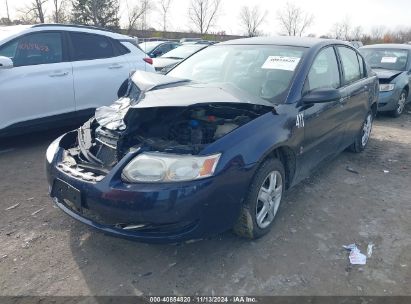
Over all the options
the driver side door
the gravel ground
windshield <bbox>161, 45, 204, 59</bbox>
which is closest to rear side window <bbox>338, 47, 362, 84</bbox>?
the driver side door

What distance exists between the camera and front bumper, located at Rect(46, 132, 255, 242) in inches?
97.3

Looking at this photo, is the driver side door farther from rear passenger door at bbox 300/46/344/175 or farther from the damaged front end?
the damaged front end

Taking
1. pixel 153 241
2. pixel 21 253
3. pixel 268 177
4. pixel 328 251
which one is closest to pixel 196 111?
pixel 268 177

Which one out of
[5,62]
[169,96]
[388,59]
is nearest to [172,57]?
[388,59]

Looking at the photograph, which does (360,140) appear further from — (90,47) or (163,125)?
(90,47)

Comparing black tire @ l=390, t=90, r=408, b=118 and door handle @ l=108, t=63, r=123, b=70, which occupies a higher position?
door handle @ l=108, t=63, r=123, b=70

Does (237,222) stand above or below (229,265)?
above

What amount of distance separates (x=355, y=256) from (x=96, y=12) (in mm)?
43405

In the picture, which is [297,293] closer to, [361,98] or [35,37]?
[361,98]

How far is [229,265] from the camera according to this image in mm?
2830

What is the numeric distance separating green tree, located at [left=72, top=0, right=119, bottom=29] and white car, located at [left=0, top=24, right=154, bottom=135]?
1488 inches

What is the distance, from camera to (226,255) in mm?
2951

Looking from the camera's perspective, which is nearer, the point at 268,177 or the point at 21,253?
the point at 21,253

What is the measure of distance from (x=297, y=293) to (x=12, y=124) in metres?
4.20
